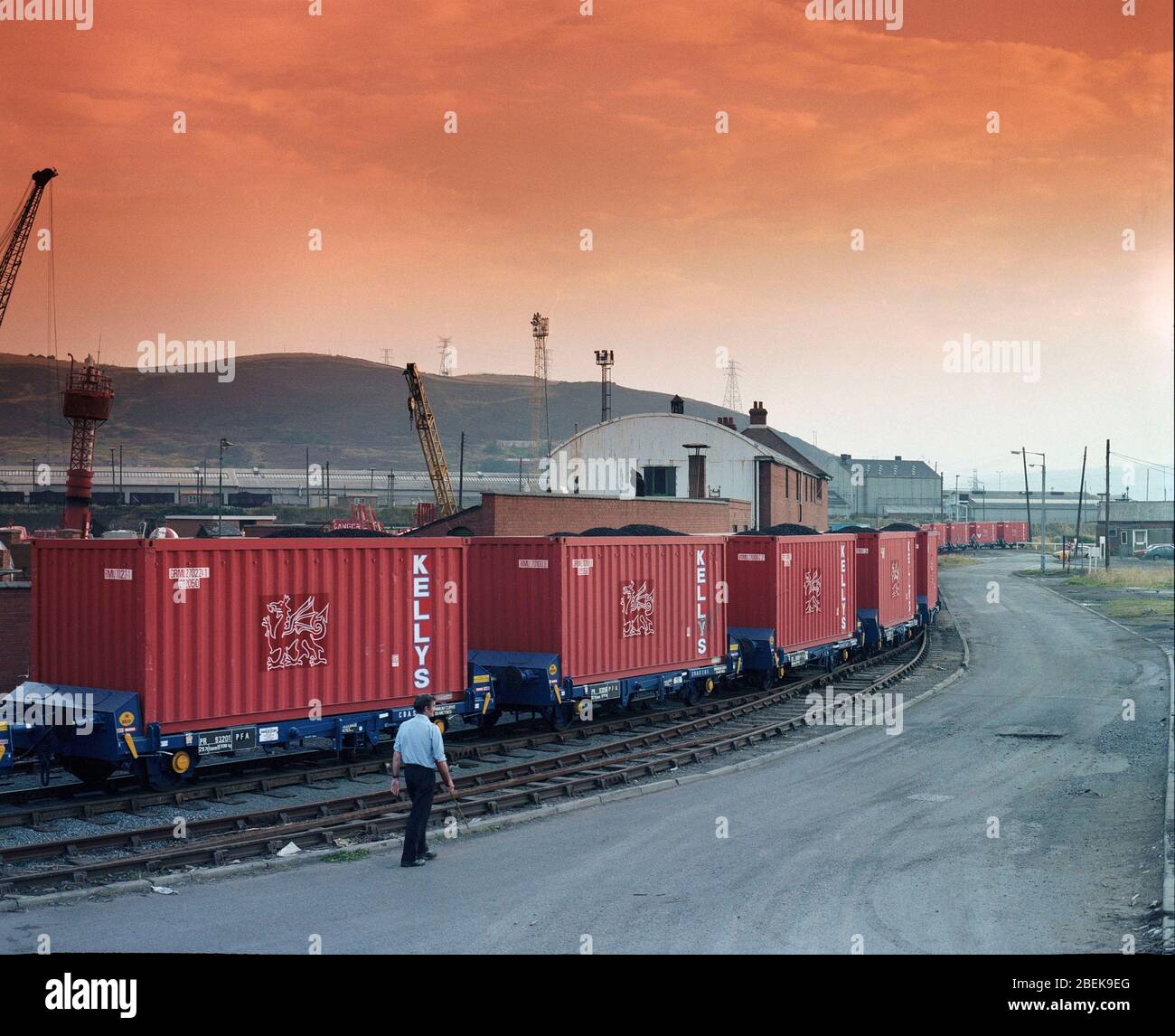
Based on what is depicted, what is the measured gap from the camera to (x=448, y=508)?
6744 cm

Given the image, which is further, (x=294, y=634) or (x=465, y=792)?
(x=294, y=634)

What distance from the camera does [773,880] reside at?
37.9 ft

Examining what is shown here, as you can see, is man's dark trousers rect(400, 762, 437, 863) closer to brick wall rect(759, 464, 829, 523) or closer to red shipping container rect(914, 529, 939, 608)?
red shipping container rect(914, 529, 939, 608)

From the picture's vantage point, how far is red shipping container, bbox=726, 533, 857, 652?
2459 cm

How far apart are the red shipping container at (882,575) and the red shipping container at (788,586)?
10.7 ft

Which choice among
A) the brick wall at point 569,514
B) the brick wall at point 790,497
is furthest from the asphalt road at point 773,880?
the brick wall at point 790,497

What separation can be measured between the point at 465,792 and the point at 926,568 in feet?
96.0

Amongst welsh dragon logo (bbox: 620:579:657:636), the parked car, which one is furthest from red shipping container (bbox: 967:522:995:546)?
welsh dragon logo (bbox: 620:579:657:636)

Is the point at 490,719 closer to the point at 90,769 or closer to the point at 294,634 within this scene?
the point at 294,634

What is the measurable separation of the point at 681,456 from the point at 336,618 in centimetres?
4297

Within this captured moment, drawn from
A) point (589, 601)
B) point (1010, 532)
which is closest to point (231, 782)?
point (589, 601)
